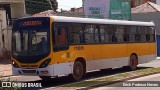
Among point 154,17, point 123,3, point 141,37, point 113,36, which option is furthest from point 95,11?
point 113,36

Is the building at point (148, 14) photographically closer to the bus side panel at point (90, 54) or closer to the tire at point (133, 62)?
the tire at point (133, 62)

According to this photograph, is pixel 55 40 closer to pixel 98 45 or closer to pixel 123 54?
pixel 98 45

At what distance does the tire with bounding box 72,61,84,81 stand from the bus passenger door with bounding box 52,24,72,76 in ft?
1.56

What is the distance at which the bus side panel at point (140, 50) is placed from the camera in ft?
75.0

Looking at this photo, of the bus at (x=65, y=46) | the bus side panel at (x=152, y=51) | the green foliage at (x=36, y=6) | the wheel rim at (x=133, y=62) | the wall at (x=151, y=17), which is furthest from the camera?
the green foliage at (x=36, y=6)

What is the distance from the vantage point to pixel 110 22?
20781 millimetres

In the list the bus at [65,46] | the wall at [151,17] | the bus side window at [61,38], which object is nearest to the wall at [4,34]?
the bus at [65,46]

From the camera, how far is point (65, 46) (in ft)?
55.9

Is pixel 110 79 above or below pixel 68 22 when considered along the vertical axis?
below

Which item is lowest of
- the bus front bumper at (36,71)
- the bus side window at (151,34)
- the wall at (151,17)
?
the bus front bumper at (36,71)

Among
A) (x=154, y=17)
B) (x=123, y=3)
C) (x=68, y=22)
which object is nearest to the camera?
(x=68, y=22)

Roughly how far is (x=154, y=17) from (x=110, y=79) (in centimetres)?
3833

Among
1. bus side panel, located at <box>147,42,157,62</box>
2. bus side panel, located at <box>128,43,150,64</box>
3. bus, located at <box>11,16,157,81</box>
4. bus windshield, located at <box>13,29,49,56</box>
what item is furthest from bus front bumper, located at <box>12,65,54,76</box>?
bus side panel, located at <box>147,42,157,62</box>

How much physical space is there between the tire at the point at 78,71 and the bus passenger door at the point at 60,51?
0.47 m
